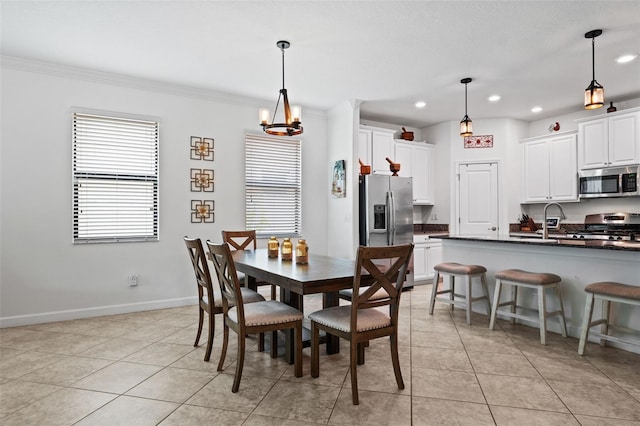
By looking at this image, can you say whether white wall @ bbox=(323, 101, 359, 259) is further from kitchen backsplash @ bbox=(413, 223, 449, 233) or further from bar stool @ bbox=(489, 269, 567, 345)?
bar stool @ bbox=(489, 269, 567, 345)

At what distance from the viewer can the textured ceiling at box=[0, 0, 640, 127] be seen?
113 inches

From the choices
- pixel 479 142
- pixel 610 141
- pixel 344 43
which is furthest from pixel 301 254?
pixel 610 141

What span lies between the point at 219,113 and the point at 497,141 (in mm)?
4456

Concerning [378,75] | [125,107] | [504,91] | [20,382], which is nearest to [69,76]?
[125,107]

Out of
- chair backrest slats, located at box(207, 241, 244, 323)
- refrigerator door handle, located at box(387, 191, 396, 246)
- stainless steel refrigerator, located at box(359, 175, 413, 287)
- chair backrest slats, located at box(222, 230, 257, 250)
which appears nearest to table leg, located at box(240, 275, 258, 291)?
chair backrest slats, located at box(222, 230, 257, 250)

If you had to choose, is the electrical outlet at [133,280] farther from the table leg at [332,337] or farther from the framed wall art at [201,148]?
the table leg at [332,337]

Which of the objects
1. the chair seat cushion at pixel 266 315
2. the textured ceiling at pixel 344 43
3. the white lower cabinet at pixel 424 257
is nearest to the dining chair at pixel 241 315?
the chair seat cushion at pixel 266 315

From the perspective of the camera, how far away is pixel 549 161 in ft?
19.1

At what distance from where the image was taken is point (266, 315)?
2465mm

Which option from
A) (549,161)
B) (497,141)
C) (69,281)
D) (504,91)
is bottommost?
(69,281)

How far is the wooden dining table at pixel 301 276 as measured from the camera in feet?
7.48

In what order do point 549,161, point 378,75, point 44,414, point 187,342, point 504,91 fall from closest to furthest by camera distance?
point 44,414, point 187,342, point 378,75, point 504,91, point 549,161

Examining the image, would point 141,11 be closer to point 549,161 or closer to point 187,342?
point 187,342

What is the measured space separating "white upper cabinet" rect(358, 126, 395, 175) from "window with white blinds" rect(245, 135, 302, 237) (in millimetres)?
983
